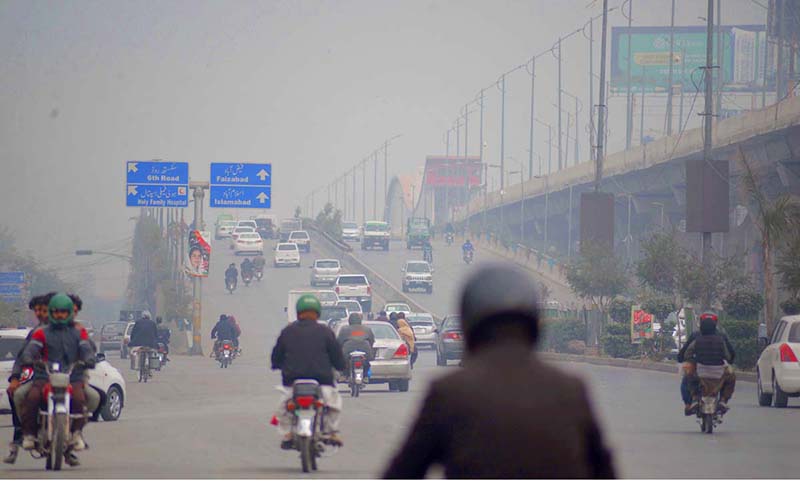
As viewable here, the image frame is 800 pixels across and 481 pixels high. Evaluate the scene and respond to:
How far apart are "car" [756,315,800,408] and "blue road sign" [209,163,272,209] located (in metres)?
30.1

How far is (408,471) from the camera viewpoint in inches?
173

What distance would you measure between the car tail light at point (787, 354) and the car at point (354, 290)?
47396 millimetres

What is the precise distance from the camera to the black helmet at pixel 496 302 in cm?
427

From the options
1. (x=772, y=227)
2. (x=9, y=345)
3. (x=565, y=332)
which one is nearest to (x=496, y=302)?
(x=9, y=345)

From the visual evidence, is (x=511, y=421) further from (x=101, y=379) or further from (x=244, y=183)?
(x=244, y=183)

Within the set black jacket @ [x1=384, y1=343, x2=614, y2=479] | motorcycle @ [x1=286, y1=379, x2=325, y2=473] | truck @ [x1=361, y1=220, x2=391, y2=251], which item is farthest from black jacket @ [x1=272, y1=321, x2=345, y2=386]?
truck @ [x1=361, y1=220, x2=391, y2=251]

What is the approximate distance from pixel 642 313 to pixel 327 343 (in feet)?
89.9

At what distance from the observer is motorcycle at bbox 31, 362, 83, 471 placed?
12.9m

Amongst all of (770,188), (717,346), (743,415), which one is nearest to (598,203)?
(770,188)

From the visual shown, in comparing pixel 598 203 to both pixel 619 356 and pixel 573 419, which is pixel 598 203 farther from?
pixel 573 419

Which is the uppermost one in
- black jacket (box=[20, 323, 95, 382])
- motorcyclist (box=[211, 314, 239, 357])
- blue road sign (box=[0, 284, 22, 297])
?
black jacket (box=[20, 323, 95, 382])

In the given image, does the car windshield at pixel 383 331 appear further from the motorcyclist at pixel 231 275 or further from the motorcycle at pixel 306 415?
the motorcyclist at pixel 231 275

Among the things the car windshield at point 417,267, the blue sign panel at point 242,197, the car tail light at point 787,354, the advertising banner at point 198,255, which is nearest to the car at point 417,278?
the car windshield at point 417,267

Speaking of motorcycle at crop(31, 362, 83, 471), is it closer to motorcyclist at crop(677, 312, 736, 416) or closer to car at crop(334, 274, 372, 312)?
motorcyclist at crop(677, 312, 736, 416)
